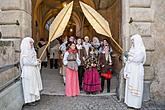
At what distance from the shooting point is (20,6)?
7.73m

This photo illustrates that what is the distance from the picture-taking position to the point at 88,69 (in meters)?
8.73

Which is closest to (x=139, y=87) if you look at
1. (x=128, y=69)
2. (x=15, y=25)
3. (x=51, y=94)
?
(x=128, y=69)

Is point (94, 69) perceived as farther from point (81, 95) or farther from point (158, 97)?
point (158, 97)

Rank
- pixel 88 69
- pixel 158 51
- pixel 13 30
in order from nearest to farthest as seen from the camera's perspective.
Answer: pixel 13 30
pixel 158 51
pixel 88 69

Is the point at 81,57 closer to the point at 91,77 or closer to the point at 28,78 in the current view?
the point at 91,77

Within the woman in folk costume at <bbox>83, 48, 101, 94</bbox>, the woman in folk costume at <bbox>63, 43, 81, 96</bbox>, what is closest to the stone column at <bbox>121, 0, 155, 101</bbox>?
the woman in folk costume at <bbox>83, 48, 101, 94</bbox>

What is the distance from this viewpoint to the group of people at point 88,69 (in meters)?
7.14

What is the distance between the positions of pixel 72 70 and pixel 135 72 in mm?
2180

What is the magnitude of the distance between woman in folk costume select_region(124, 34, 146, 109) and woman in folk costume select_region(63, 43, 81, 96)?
187 centimetres

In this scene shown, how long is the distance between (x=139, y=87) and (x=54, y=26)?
3.05 metres

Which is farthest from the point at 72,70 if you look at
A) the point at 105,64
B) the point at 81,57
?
the point at 105,64

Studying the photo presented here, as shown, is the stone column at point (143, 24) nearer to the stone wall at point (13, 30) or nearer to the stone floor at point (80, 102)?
the stone floor at point (80, 102)

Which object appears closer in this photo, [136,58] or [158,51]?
[136,58]

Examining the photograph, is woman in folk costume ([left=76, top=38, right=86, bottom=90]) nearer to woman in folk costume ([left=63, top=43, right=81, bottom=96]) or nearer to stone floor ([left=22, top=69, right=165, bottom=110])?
woman in folk costume ([left=63, top=43, right=81, bottom=96])
